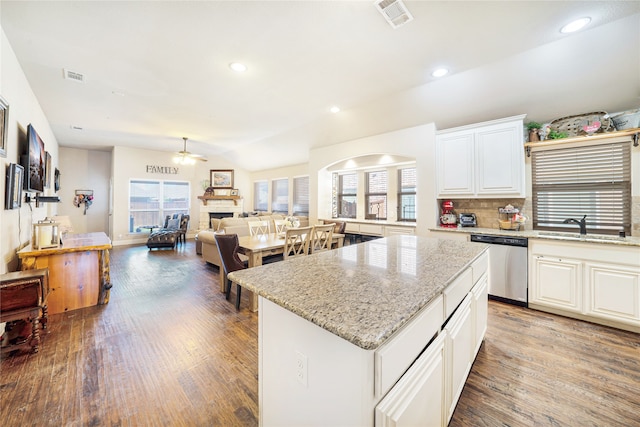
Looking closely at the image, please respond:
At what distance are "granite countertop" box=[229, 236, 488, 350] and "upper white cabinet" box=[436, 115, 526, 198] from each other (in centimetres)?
210

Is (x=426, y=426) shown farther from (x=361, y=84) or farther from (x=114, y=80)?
(x=114, y=80)

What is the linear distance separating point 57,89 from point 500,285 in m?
6.84

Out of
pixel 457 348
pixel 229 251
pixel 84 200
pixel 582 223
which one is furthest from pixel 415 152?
pixel 84 200

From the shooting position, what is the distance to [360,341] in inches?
28.1

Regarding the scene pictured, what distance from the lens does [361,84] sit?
11.2 ft

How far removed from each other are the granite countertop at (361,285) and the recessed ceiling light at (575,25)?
2331 millimetres

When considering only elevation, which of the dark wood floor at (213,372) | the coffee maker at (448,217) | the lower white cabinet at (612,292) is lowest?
the dark wood floor at (213,372)

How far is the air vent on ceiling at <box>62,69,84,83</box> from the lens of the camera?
123 inches

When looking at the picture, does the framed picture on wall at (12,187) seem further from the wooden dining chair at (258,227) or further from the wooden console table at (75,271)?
the wooden dining chair at (258,227)

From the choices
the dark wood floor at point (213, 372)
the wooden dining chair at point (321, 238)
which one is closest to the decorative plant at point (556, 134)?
the dark wood floor at point (213, 372)

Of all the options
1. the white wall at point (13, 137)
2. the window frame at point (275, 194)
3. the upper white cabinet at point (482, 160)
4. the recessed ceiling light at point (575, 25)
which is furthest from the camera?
the window frame at point (275, 194)

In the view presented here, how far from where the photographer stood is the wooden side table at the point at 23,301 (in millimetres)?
2035

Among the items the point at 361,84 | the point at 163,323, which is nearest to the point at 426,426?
the point at 163,323

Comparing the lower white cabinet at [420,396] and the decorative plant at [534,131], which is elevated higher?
the decorative plant at [534,131]
